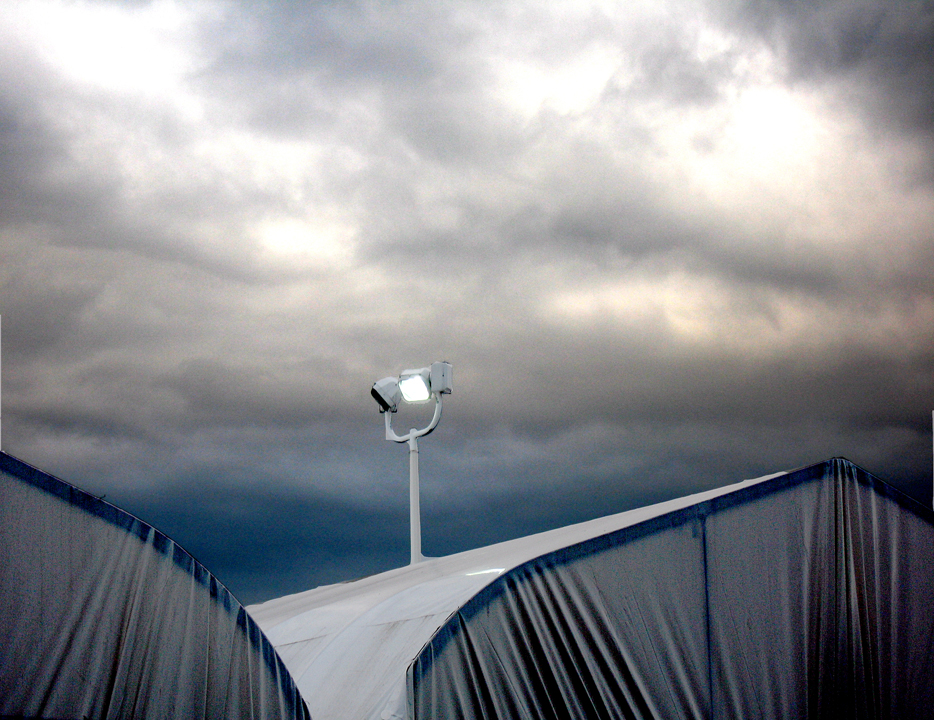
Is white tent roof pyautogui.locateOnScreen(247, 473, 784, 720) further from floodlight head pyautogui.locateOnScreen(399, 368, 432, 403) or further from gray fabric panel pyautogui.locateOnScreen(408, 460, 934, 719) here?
floodlight head pyautogui.locateOnScreen(399, 368, 432, 403)

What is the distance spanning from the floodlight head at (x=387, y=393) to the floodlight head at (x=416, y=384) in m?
0.30

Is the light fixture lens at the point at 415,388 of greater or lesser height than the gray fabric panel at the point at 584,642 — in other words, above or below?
above

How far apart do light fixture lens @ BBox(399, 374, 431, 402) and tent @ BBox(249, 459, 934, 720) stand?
3867 millimetres

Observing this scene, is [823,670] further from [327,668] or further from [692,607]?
[327,668]

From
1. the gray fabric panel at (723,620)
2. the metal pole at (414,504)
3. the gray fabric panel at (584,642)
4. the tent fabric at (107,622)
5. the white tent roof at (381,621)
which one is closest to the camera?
the tent fabric at (107,622)

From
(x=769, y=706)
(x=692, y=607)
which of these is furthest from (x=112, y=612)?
(x=769, y=706)

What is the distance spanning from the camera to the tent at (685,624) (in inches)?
375

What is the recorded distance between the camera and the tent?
9516mm

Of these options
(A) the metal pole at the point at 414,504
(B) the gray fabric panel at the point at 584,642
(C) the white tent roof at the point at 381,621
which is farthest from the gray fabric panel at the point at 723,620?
(A) the metal pole at the point at 414,504

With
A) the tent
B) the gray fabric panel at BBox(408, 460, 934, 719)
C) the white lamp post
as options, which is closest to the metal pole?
the white lamp post

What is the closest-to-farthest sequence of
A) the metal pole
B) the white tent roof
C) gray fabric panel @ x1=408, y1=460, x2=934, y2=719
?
1. gray fabric panel @ x1=408, y1=460, x2=934, y2=719
2. the white tent roof
3. the metal pole

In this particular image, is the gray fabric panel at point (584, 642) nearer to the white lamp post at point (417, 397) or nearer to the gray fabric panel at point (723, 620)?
the gray fabric panel at point (723, 620)

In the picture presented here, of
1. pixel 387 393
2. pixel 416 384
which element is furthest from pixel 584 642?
pixel 387 393

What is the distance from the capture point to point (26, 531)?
301 inches
